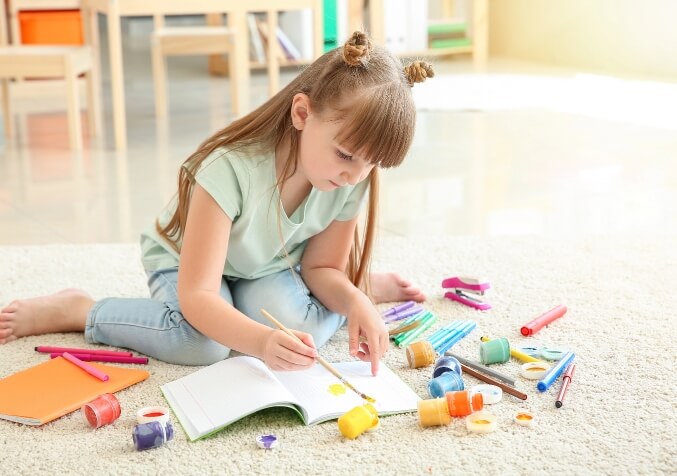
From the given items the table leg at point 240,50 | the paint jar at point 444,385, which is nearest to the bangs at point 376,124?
the paint jar at point 444,385

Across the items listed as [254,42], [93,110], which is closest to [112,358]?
[93,110]

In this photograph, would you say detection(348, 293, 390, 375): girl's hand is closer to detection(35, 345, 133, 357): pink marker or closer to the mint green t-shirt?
the mint green t-shirt

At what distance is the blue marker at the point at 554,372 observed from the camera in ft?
4.03

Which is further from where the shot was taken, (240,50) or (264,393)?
(240,50)

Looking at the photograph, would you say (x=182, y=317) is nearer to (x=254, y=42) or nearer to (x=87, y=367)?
Answer: (x=87, y=367)

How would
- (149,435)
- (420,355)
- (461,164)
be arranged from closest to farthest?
(149,435)
(420,355)
(461,164)

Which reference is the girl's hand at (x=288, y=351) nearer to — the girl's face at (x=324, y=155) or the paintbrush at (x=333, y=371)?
the paintbrush at (x=333, y=371)

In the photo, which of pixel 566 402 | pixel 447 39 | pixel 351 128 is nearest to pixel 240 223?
pixel 351 128

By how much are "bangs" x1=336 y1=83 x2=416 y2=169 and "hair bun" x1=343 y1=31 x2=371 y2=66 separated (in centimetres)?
4

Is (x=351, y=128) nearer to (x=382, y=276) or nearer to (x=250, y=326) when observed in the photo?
(x=250, y=326)

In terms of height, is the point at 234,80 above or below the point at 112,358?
above

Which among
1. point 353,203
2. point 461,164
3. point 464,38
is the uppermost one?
point 464,38

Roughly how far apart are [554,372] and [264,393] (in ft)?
1.27

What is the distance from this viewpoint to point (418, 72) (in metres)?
1.20
